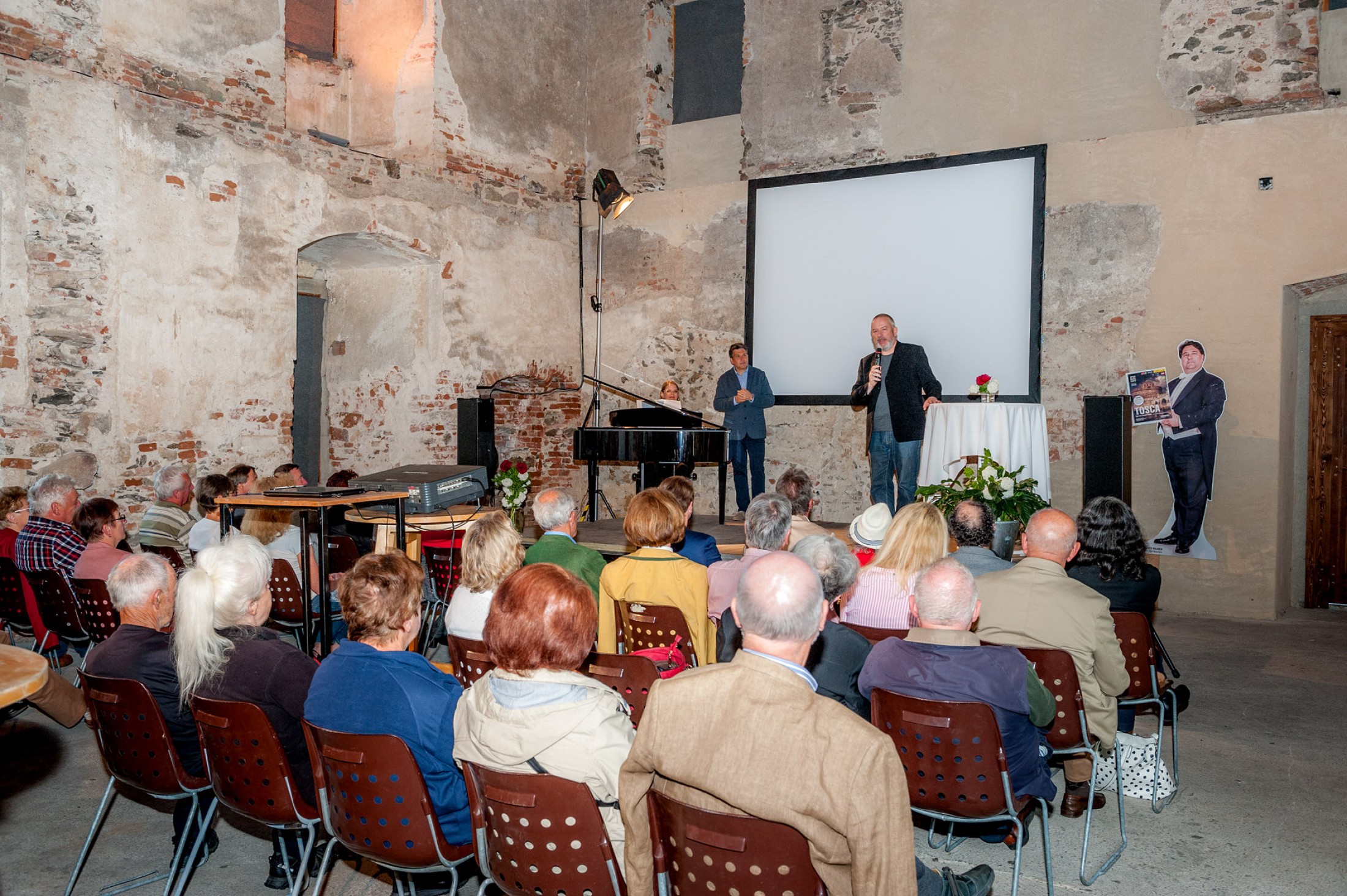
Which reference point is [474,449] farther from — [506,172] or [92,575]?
[92,575]

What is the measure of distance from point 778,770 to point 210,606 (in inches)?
64.9

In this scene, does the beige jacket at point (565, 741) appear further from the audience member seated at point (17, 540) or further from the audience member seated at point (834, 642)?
the audience member seated at point (17, 540)

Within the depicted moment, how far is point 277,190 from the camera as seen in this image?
25.6 feet

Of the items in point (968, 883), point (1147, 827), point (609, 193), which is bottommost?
point (1147, 827)

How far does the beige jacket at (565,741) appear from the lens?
201 centimetres

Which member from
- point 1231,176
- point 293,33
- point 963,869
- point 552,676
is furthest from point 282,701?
point 293,33

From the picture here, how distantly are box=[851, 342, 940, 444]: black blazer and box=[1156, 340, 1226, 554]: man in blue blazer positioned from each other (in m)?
1.82

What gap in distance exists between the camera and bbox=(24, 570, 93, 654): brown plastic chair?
13.8 feet

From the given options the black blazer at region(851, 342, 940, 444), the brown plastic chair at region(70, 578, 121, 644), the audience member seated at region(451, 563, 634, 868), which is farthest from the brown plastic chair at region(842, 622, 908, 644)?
the black blazer at region(851, 342, 940, 444)

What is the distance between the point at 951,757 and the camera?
247 cm

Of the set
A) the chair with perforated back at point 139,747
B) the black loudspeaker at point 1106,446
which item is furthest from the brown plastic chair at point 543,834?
the black loudspeaker at point 1106,446

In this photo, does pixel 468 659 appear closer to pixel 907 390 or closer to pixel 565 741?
pixel 565 741

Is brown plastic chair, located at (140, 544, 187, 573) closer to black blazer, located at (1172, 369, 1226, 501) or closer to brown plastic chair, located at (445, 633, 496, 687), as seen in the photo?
brown plastic chair, located at (445, 633, 496, 687)

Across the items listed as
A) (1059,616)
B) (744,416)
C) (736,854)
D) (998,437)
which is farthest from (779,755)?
(744,416)
